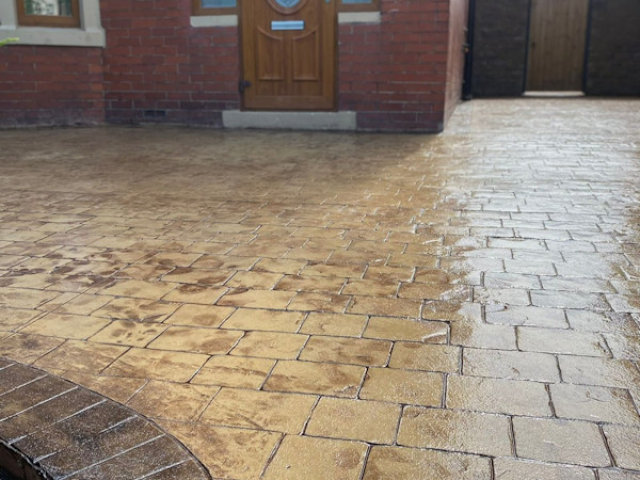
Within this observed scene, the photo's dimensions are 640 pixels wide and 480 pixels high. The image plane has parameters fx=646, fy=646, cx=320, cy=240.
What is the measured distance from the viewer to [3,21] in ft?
24.5

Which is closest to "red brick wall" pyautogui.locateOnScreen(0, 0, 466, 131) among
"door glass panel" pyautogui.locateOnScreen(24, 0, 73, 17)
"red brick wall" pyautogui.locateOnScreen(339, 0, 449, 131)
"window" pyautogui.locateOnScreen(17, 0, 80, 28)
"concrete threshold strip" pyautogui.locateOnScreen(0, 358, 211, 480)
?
"red brick wall" pyautogui.locateOnScreen(339, 0, 449, 131)

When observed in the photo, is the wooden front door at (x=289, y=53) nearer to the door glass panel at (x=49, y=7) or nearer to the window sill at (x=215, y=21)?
the window sill at (x=215, y=21)

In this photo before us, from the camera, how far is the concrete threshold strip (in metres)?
1.41

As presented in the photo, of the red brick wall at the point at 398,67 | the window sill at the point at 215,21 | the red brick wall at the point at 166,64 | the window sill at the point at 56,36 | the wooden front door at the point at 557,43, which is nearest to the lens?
the red brick wall at the point at 398,67

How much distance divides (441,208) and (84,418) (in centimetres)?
269

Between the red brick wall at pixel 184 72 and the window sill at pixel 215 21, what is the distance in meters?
0.06

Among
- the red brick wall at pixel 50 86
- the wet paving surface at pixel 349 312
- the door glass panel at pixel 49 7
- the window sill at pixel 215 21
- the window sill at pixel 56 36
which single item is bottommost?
the wet paving surface at pixel 349 312

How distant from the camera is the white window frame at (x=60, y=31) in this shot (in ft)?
24.5

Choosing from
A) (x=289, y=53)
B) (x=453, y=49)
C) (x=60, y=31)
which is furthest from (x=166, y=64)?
(x=453, y=49)

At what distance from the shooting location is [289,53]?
7582mm

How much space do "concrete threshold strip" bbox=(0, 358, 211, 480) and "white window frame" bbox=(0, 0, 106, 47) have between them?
6.79 meters

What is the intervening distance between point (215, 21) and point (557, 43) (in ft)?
30.0

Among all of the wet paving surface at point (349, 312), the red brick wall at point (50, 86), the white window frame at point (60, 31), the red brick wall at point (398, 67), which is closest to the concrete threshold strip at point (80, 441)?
the wet paving surface at point (349, 312)

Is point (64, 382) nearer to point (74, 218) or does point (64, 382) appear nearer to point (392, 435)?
point (392, 435)
